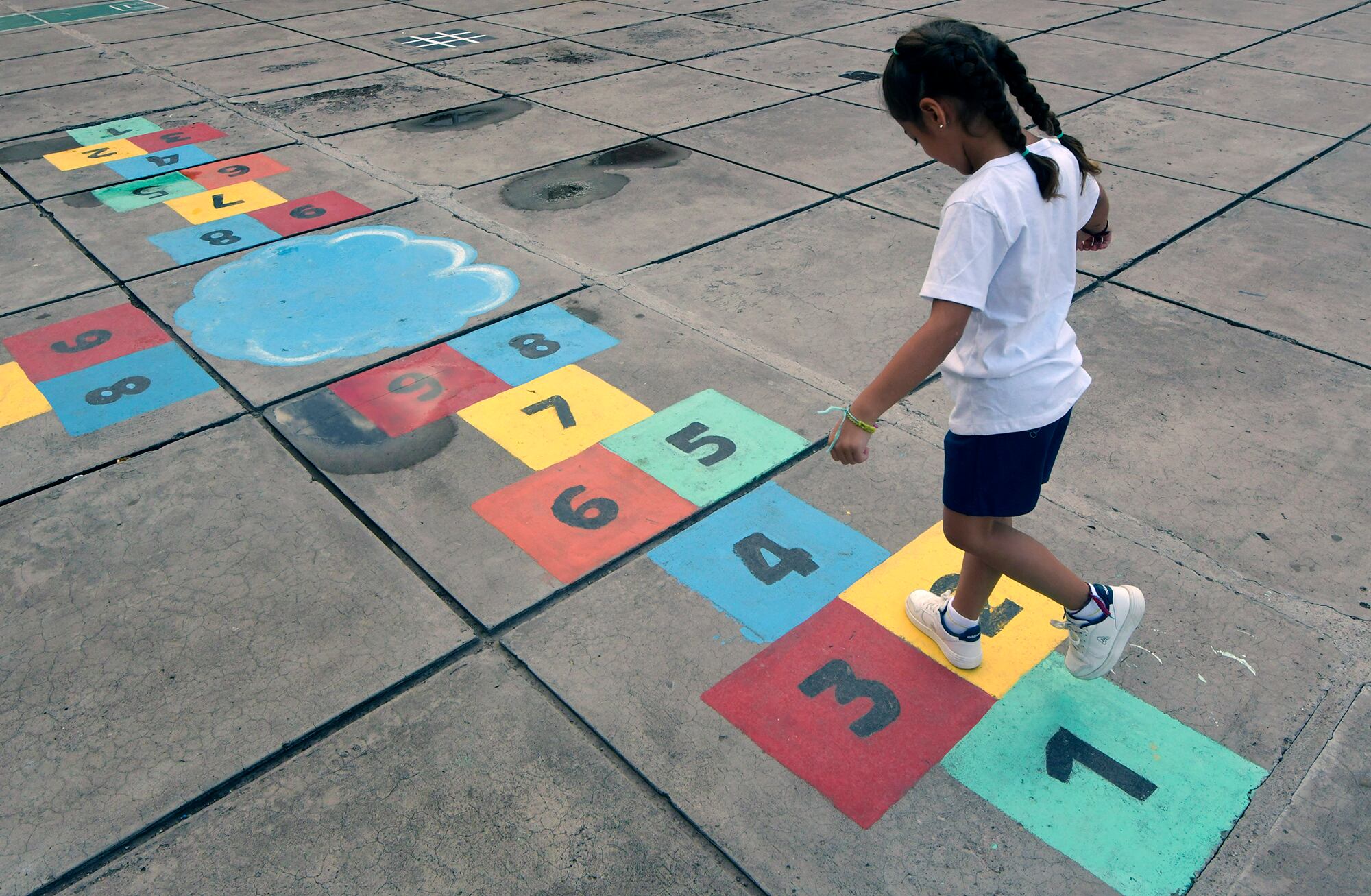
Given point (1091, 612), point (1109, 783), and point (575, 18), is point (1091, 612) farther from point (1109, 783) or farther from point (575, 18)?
point (575, 18)

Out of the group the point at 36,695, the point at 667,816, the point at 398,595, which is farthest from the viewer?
the point at 398,595

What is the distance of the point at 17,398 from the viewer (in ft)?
12.8

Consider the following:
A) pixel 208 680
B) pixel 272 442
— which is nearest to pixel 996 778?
pixel 208 680

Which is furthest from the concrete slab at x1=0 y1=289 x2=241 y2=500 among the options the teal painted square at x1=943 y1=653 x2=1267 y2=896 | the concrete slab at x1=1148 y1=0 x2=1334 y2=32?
the concrete slab at x1=1148 y1=0 x2=1334 y2=32

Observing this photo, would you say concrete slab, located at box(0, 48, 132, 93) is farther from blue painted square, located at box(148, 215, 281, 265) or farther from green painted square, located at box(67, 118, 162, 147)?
blue painted square, located at box(148, 215, 281, 265)

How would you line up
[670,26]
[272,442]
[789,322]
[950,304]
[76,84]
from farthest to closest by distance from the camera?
[670,26] < [76,84] < [789,322] < [272,442] < [950,304]

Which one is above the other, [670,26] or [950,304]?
[950,304]

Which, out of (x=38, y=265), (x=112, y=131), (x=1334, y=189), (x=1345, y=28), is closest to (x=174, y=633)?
(x=38, y=265)

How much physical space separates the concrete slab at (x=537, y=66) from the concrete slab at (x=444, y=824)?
6.38 metres

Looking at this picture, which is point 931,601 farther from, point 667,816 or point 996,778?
point 667,816

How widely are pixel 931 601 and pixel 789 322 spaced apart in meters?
1.95

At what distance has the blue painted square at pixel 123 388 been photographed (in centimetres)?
379

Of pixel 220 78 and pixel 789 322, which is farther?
pixel 220 78

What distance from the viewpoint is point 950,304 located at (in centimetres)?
194
